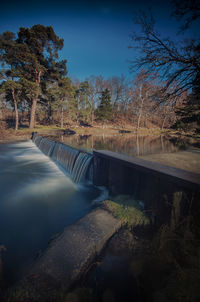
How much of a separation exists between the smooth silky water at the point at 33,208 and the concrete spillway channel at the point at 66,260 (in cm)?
100

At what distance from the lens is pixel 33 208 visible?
16.4 ft

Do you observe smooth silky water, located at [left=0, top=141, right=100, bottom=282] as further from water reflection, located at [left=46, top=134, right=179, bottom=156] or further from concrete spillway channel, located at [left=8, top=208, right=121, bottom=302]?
water reflection, located at [left=46, top=134, right=179, bottom=156]

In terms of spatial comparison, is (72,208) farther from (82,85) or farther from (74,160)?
(82,85)

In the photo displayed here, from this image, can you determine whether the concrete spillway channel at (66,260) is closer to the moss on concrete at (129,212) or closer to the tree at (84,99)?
the moss on concrete at (129,212)

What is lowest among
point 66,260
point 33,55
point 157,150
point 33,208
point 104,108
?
point 33,208

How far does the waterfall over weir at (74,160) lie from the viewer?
23.4 ft

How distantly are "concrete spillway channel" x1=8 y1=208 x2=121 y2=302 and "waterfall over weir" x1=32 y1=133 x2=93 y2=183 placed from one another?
3.84m

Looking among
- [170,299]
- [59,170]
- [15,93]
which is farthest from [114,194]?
[15,93]

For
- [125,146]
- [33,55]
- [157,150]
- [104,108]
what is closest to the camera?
[157,150]

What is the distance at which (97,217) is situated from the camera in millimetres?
3373

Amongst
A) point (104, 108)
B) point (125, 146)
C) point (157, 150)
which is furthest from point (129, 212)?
point (104, 108)

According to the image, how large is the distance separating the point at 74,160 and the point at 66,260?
6.40m

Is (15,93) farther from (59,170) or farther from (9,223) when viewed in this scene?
(9,223)

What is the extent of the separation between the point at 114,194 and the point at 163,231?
7.63 feet
